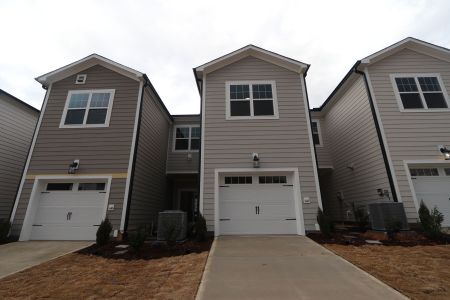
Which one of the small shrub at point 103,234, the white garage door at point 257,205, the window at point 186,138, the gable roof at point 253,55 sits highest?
the gable roof at point 253,55

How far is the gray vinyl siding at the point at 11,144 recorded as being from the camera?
30.4ft

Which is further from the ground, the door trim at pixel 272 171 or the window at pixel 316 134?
the window at pixel 316 134

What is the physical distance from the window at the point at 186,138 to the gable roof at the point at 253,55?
11.1 feet

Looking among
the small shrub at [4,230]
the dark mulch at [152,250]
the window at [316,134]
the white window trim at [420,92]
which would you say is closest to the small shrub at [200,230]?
the dark mulch at [152,250]

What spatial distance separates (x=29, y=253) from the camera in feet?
17.6

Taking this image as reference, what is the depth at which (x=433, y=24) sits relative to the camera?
988 cm

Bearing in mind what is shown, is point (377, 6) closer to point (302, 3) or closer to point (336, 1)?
point (336, 1)

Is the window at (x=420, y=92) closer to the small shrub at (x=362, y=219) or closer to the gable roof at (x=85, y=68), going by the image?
the small shrub at (x=362, y=219)

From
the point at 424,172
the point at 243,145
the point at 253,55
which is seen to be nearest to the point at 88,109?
the point at 243,145

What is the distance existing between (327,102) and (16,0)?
12.6 metres

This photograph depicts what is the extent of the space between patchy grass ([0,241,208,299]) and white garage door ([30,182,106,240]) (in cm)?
259

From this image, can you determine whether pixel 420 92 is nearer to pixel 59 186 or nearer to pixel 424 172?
pixel 424 172

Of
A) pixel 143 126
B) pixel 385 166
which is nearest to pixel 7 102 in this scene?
pixel 143 126

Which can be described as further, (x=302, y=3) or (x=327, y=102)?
(x=327, y=102)
